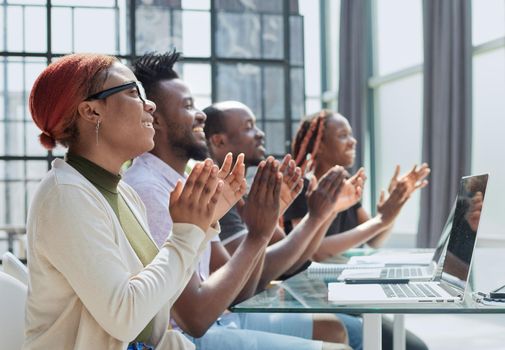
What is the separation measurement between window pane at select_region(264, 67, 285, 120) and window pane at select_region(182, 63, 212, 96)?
0.43m

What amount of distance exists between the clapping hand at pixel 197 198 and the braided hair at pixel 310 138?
7.10 ft

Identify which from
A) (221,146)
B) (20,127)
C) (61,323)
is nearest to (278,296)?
(61,323)

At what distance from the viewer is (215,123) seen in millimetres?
2605

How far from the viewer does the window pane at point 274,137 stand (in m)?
5.67

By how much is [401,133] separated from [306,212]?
12.2ft

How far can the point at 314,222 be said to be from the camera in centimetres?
228

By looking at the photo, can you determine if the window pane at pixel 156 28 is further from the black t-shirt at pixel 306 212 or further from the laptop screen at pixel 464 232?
the laptop screen at pixel 464 232

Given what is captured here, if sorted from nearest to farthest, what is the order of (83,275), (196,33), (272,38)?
1. (83,275)
2. (196,33)
3. (272,38)

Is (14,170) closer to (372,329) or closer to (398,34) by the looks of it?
(398,34)

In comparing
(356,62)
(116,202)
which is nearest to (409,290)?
(116,202)

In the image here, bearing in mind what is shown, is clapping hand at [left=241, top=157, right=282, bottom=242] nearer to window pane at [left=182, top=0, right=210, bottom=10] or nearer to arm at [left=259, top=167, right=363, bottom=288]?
arm at [left=259, top=167, right=363, bottom=288]

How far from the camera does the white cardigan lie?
45.7 inches

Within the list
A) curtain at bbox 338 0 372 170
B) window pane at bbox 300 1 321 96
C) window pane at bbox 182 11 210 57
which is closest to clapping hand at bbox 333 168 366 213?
window pane at bbox 182 11 210 57

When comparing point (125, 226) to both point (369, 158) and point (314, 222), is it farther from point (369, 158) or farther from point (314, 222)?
point (369, 158)
